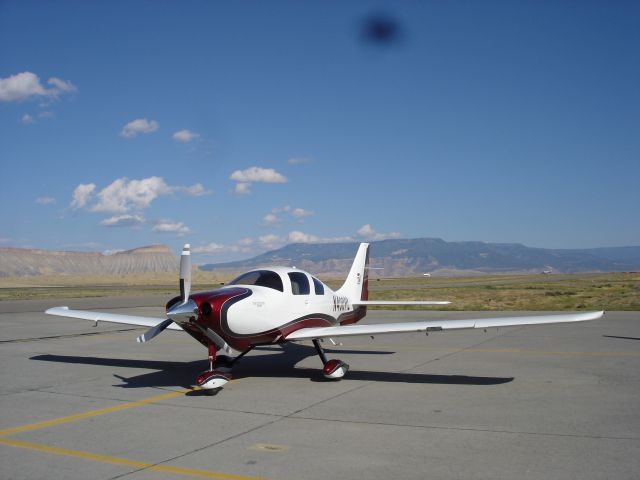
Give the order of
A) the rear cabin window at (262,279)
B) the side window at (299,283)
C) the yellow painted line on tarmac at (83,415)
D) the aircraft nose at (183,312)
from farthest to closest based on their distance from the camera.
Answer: the side window at (299,283), the rear cabin window at (262,279), the aircraft nose at (183,312), the yellow painted line on tarmac at (83,415)

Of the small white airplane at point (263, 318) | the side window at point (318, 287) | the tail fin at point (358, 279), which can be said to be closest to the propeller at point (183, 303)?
the small white airplane at point (263, 318)

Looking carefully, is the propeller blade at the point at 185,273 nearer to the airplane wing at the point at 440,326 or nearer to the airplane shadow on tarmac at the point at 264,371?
the airplane shadow on tarmac at the point at 264,371

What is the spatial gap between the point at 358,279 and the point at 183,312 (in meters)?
6.55

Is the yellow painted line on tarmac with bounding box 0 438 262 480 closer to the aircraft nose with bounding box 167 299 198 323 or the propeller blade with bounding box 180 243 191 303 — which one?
the aircraft nose with bounding box 167 299 198 323

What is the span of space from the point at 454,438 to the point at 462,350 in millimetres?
7986

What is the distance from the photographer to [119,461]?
6.00m

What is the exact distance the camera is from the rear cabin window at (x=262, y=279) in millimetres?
10867

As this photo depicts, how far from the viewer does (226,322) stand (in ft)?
31.8

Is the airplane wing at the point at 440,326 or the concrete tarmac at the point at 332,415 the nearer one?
the concrete tarmac at the point at 332,415

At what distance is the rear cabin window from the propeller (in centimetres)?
105

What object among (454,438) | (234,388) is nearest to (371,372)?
(234,388)

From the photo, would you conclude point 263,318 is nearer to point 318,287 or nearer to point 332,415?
point 318,287

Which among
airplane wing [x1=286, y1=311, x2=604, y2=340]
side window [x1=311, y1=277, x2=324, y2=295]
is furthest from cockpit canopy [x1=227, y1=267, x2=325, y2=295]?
airplane wing [x1=286, y1=311, x2=604, y2=340]

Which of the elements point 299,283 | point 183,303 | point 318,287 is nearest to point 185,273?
point 183,303
